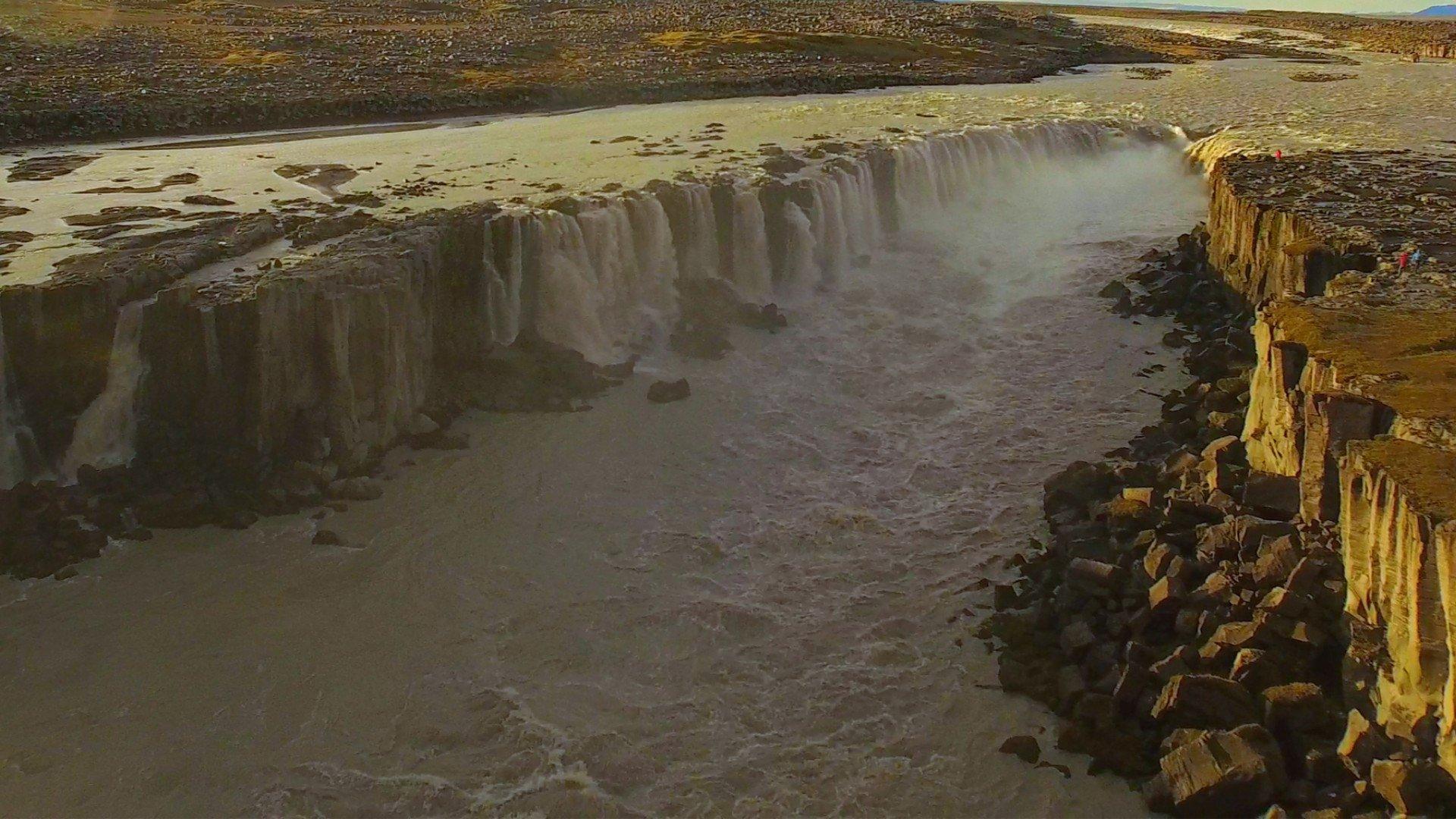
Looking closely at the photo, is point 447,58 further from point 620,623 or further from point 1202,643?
point 1202,643

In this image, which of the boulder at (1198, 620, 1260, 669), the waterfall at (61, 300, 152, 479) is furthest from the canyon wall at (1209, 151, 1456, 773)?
the waterfall at (61, 300, 152, 479)

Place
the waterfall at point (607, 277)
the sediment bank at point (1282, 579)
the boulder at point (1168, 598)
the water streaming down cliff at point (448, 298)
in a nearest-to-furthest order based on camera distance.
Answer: the sediment bank at point (1282, 579), the boulder at point (1168, 598), the water streaming down cliff at point (448, 298), the waterfall at point (607, 277)

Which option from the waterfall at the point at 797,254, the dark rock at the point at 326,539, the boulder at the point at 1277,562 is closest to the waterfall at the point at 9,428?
the dark rock at the point at 326,539

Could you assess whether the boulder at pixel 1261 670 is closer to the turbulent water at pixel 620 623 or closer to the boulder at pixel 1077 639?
the turbulent water at pixel 620 623

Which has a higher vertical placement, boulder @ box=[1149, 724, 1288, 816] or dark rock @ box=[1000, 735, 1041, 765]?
boulder @ box=[1149, 724, 1288, 816]

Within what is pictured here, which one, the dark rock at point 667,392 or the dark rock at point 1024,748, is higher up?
the dark rock at point 667,392

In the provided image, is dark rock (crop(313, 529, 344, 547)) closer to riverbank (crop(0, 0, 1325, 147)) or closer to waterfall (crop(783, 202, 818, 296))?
waterfall (crop(783, 202, 818, 296))

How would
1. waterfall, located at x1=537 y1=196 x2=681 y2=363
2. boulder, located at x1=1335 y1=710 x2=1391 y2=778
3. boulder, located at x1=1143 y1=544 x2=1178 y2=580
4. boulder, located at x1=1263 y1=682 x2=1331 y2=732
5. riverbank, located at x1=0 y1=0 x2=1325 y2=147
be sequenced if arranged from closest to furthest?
boulder, located at x1=1335 y1=710 x2=1391 y2=778 < boulder, located at x1=1263 y1=682 x2=1331 y2=732 < boulder, located at x1=1143 y1=544 x2=1178 y2=580 < waterfall, located at x1=537 y1=196 x2=681 y2=363 < riverbank, located at x1=0 y1=0 x2=1325 y2=147
